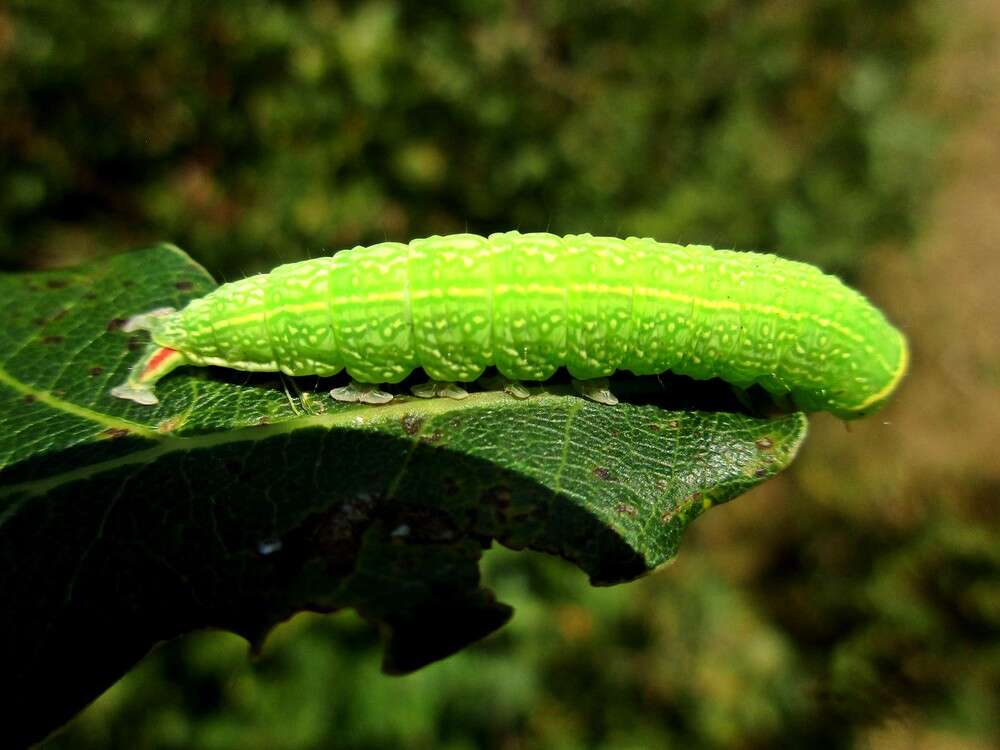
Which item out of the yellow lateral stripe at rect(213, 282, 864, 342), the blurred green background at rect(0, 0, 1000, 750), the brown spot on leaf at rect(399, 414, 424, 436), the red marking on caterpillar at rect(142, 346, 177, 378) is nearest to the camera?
the brown spot on leaf at rect(399, 414, 424, 436)

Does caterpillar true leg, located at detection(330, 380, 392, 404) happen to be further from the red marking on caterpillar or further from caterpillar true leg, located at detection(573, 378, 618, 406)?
caterpillar true leg, located at detection(573, 378, 618, 406)

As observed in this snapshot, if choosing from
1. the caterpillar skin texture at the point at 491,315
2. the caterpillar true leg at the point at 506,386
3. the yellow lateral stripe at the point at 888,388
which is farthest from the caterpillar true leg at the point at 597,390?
the yellow lateral stripe at the point at 888,388

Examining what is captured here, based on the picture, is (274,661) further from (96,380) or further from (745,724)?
(745,724)


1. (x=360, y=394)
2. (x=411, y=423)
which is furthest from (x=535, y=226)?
(x=411, y=423)

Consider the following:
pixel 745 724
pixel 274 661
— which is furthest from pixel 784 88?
pixel 274 661

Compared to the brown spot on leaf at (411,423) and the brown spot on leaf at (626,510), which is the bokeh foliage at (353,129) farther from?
the brown spot on leaf at (626,510)

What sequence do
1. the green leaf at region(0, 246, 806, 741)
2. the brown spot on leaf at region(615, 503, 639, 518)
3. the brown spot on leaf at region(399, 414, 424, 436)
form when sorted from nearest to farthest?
the green leaf at region(0, 246, 806, 741)
the brown spot on leaf at region(615, 503, 639, 518)
the brown spot on leaf at region(399, 414, 424, 436)

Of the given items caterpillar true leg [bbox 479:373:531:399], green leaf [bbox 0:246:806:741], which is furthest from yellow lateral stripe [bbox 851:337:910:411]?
caterpillar true leg [bbox 479:373:531:399]
